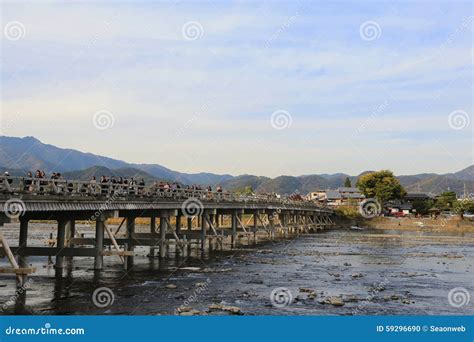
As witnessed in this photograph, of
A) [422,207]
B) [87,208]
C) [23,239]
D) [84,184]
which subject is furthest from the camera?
[422,207]

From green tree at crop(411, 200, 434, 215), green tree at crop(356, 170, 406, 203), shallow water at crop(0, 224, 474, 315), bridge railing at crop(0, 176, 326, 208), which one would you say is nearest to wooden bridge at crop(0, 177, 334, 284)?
bridge railing at crop(0, 176, 326, 208)

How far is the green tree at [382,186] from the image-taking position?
5399 inches

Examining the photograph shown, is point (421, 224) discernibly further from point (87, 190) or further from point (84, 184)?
point (84, 184)

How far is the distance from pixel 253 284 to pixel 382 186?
114 meters

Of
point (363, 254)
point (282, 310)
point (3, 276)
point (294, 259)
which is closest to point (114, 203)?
point (3, 276)

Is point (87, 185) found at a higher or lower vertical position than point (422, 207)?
higher

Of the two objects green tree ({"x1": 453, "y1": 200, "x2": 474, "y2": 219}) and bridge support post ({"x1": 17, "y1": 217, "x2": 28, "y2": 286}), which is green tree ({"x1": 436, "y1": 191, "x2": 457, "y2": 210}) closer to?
green tree ({"x1": 453, "y1": 200, "x2": 474, "y2": 219})

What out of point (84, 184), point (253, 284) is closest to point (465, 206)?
point (253, 284)

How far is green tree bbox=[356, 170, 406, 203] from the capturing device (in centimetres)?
13712

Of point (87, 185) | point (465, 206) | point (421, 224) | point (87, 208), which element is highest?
point (87, 185)

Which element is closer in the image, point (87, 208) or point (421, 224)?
point (87, 208)

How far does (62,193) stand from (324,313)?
1356 centimetres

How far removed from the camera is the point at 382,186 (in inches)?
5418

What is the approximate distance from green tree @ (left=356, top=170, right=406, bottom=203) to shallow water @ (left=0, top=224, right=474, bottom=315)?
9147 centimetres
